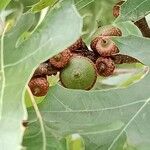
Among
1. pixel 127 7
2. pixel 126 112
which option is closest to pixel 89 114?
pixel 126 112

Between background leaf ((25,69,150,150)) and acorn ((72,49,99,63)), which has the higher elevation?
acorn ((72,49,99,63))

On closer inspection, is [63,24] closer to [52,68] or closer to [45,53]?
[45,53]

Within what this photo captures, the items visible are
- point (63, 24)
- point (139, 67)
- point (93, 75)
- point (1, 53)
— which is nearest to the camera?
Answer: point (63, 24)

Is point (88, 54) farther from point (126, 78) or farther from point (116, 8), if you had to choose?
point (126, 78)

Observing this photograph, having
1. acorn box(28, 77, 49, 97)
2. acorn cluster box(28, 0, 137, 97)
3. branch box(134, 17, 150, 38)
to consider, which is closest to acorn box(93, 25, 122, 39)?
acorn cluster box(28, 0, 137, 97)

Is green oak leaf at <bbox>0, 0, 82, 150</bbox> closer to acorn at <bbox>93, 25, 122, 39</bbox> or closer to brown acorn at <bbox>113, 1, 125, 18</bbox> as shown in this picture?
acorn at <bbox>93, 25, 122, 39</bbox>

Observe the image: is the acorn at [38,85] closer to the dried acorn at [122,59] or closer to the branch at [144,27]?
the dried acorn at [122,59]
